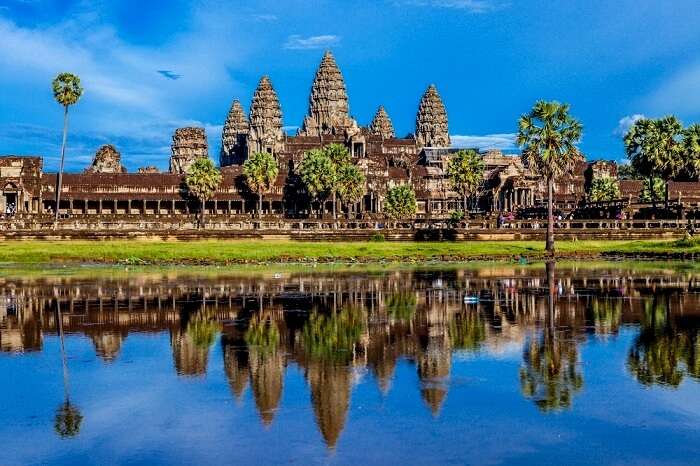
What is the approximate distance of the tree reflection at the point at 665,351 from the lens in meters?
17.2

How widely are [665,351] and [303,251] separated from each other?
44.4m

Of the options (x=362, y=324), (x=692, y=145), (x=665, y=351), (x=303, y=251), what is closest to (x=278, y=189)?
(x=692, y=145)

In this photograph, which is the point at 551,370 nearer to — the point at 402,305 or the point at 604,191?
the point at 402,305

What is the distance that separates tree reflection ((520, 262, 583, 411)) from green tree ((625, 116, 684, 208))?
72.5 m

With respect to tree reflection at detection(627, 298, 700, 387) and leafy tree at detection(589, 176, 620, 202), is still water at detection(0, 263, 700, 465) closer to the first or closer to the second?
tree reflection at detection(627, 298, 700, 387)

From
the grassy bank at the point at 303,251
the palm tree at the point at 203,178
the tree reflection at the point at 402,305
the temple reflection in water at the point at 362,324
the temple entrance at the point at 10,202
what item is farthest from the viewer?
the palm tree at the point at 203,178

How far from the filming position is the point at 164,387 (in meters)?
16.8

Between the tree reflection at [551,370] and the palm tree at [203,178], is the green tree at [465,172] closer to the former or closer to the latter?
the palm tree at [203,178]

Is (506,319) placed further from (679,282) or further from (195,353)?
(679,282)

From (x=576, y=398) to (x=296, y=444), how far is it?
5315mm

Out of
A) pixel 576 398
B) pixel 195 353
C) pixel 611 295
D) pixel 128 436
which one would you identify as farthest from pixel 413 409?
pixel 611 295

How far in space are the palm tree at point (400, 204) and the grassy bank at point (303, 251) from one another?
183ft

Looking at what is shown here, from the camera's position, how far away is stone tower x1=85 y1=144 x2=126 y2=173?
173775 millimetres

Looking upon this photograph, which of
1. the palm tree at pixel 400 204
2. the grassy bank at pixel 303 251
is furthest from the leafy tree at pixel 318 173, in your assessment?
the grassy bank at pixel 303 251
